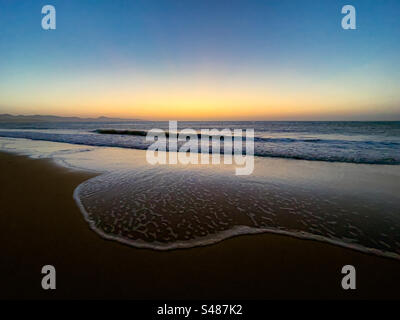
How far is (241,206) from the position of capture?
4.55m

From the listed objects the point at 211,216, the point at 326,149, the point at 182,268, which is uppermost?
the point at 326,149

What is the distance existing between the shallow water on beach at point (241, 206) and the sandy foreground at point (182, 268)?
268 millimetres

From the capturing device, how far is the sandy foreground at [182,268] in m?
2.32

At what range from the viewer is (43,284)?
240 cm

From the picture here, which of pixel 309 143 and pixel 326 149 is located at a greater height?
pixel 309 143

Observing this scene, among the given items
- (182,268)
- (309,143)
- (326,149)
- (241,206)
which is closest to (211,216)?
(241,206)

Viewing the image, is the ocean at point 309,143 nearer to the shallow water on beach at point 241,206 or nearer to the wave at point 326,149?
the wave at point 326,149

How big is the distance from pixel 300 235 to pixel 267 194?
1957 mm

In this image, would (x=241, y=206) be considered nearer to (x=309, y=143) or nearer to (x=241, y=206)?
(x=241, y=206)

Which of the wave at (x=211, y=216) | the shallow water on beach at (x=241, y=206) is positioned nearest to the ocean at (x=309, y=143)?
the shallow water on beach at (x=241, y=206)

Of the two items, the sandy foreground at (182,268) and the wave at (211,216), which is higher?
the wave at (211,216)

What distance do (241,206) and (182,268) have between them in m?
2.36
